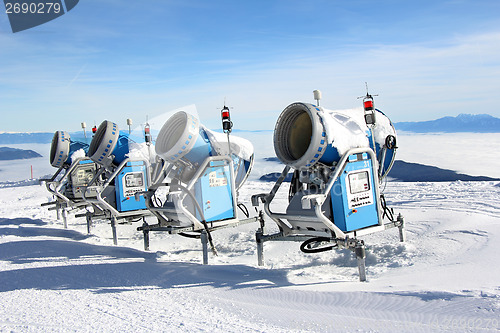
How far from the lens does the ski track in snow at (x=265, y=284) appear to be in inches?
174

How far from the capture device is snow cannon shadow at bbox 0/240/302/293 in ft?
19.8

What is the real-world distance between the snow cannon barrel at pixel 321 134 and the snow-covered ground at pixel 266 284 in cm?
153

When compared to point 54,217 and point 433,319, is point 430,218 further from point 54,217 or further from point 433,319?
point 54,217

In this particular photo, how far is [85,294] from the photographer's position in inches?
222

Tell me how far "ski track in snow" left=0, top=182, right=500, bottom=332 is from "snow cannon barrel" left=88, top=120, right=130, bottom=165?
2.13 metres

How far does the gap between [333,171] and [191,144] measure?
2819 mm

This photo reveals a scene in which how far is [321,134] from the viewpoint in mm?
5953

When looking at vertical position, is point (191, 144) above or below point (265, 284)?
above

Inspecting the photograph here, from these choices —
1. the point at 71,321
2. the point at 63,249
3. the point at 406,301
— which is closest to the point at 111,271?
the point at 71,321

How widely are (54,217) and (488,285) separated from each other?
13.5m

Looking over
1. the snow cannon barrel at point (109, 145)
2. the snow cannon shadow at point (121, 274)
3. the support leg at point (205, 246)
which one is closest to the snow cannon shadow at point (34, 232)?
the snow cannon barrel at point (109, 145)

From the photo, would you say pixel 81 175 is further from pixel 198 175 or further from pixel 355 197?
pixel 355 197

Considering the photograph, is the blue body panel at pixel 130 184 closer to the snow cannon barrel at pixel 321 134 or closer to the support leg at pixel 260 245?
the support leg at pixel 260 245

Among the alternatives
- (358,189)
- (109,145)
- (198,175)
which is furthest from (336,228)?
(109,145)
